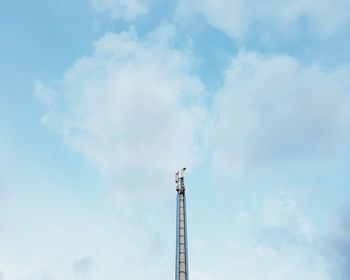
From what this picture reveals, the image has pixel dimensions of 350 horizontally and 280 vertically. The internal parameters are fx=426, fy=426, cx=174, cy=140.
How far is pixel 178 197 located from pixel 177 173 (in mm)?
5078

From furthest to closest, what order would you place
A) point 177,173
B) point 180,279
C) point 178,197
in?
point 177,173 < point 178,197 < point 180,279

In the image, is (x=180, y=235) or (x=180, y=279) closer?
(x=180, y=279)

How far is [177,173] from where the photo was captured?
209ft

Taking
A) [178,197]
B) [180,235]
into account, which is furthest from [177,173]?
[180,235]

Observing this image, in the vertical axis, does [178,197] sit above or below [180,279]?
above

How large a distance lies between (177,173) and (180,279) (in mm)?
17737

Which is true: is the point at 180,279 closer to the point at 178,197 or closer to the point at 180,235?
the point at 180,235

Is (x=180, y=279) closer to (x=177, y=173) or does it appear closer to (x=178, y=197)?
(x=178, y=197)

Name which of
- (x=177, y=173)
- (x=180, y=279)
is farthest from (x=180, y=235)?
(x=177, y=173)

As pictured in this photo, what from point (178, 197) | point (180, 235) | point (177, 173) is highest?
point (177, 173)

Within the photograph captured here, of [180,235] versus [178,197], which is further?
[178,197]

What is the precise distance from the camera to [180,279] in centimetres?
5025

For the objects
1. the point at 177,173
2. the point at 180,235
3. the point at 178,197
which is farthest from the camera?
the point at 177,173

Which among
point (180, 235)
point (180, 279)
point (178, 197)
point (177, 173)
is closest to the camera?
point (180, 279)
